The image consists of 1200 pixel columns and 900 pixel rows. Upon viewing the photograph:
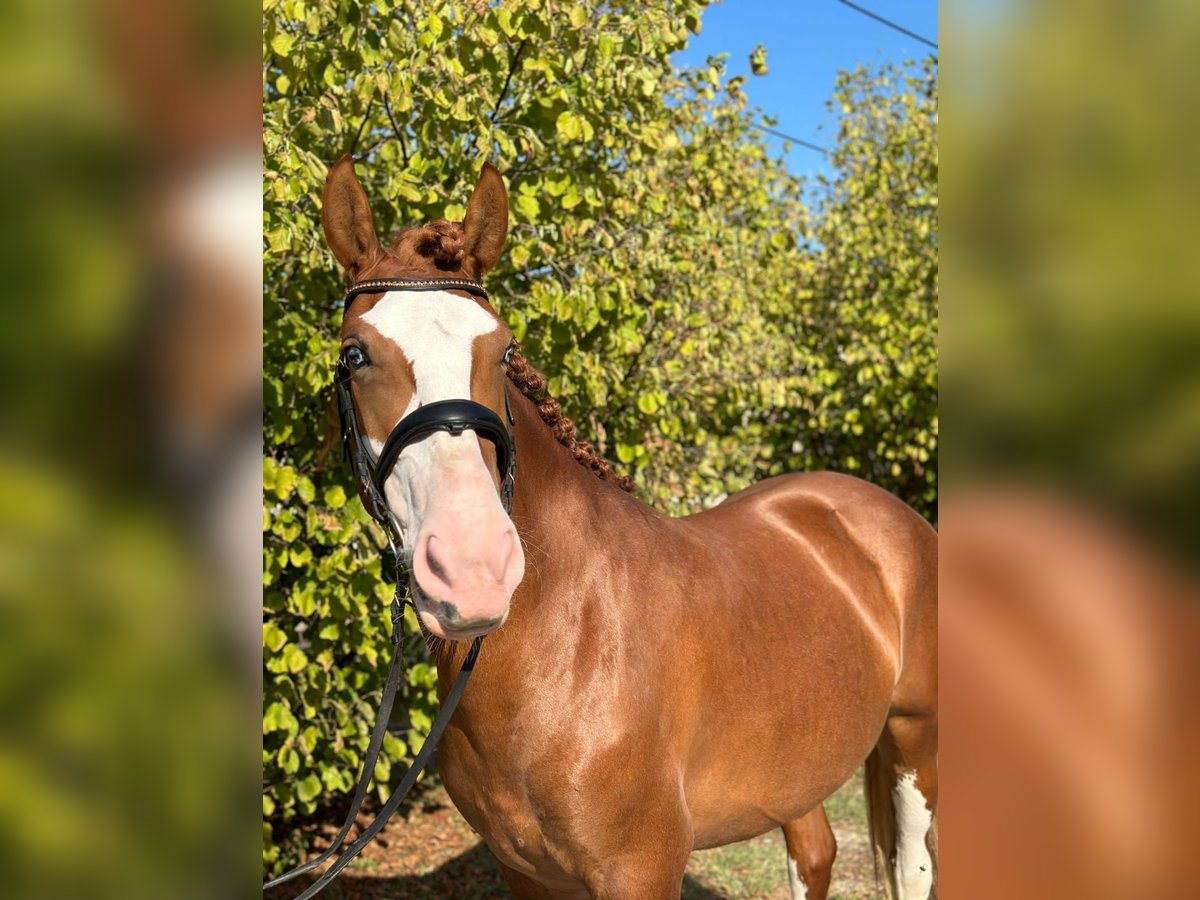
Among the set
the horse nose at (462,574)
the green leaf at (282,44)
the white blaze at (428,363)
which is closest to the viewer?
the horse nose at (462,574)

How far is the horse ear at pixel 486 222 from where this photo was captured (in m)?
2.14

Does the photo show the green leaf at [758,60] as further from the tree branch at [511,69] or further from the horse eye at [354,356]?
the horse eye at [354,356]

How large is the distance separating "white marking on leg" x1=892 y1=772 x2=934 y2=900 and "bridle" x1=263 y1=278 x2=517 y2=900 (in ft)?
6.89

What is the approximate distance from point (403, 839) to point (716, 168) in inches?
160

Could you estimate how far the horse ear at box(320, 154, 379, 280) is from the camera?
2.07m

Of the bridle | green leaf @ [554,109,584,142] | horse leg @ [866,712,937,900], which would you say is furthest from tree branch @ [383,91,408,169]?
horse leg @ [866,712,937,900]

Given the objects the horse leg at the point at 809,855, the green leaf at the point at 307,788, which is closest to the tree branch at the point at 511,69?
the green leaf at the point at 307,788

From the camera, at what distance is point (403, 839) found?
5.30 meters

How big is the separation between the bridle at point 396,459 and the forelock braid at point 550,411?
0.67 feet

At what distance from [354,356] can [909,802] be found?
2613 millimetres
